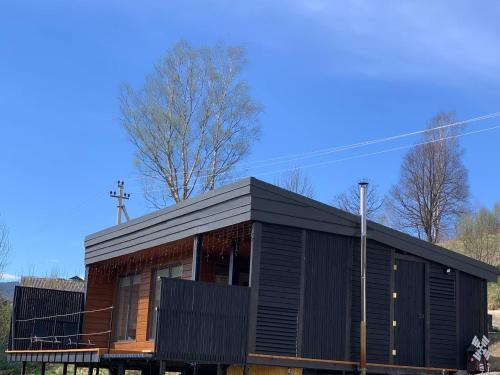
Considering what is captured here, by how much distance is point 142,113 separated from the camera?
28.3m

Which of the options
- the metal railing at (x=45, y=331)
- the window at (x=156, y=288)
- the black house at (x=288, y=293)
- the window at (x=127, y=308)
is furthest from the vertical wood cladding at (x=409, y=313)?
the metal railing at (x=45, y=331)

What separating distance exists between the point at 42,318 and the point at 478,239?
82.1ft

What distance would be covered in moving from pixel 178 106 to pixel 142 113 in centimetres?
154

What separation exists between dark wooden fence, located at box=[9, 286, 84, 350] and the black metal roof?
2.84 m

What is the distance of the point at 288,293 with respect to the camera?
39.4 feet

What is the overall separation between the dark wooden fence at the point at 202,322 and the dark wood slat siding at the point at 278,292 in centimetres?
38

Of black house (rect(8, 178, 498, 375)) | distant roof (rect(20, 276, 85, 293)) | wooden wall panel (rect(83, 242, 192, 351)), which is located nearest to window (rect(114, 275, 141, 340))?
wooden wall panel (rect(83, 242, 192, 351))

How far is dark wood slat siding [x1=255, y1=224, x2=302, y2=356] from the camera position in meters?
11.7

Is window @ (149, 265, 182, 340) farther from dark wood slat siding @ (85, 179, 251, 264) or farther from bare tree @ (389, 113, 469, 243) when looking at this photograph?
bare tree @ (389, 113, 469, 243)

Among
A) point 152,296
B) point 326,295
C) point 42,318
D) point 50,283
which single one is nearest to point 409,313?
point 326,295

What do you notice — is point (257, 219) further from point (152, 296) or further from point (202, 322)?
point (152, 296)

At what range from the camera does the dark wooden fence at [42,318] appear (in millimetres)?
16703

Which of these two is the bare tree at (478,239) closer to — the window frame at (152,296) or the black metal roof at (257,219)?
the black metal roof at (257,219)

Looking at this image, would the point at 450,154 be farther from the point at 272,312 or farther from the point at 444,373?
the point at 272,312
